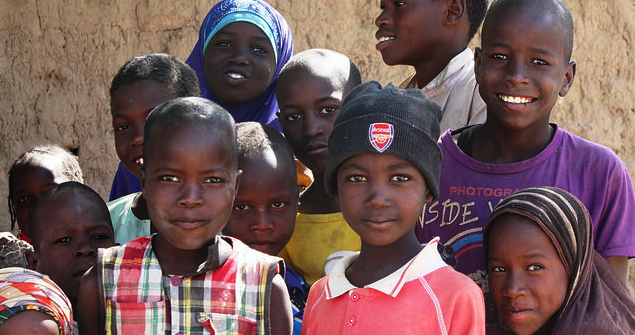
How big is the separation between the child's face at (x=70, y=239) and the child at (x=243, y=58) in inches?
37.5

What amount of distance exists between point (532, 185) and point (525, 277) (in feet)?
1.06

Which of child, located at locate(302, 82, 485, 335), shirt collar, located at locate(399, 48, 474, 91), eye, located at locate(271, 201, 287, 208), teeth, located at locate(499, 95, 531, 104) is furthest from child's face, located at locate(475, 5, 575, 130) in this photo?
eye, located at locate(271, 201, 287, 208)

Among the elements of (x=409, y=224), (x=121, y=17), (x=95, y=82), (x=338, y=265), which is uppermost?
(x=121, y=17)

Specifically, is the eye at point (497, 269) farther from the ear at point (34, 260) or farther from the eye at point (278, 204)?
the ear at point (34, 260)

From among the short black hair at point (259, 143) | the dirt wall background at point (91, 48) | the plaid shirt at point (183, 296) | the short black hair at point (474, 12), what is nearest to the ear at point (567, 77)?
the short black hair at point (474, 12)

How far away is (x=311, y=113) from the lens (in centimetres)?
286

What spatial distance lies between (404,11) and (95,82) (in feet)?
7.76

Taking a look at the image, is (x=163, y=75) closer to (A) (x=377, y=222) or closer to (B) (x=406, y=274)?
(A) (x=377, y=222)

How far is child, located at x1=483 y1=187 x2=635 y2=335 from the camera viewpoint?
208 cm

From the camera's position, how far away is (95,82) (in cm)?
452

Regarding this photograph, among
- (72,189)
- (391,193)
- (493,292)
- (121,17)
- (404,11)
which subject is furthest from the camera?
(121,17)

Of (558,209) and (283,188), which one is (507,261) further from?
(283,188)

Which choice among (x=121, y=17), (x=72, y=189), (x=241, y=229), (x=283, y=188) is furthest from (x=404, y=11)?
(x=121, y=17)

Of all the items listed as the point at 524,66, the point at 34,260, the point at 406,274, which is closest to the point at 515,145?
the point at 524,66
